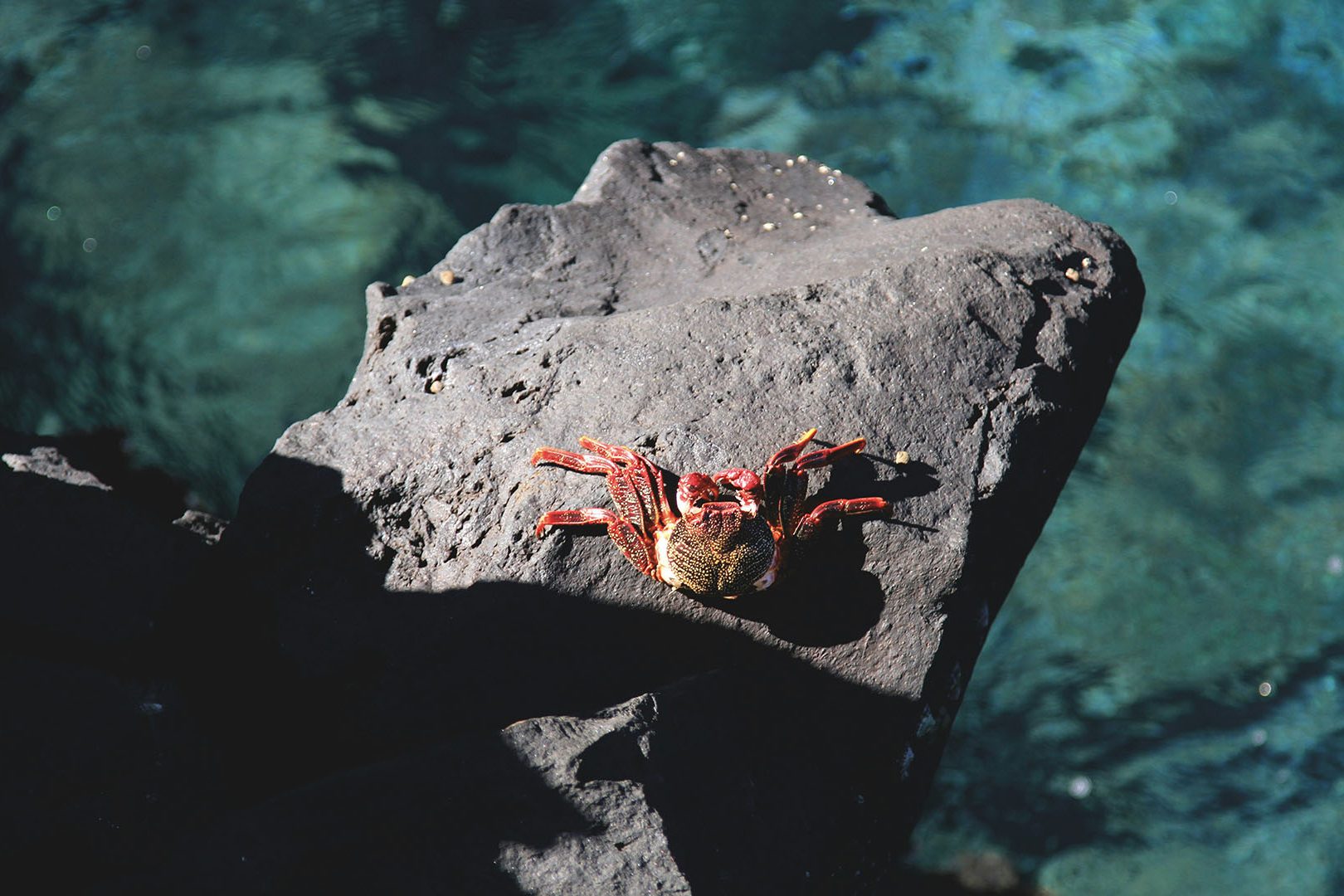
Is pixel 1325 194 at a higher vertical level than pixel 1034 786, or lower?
higher

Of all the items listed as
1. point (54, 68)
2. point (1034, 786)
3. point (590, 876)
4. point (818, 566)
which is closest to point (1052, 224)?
point (818, 566)

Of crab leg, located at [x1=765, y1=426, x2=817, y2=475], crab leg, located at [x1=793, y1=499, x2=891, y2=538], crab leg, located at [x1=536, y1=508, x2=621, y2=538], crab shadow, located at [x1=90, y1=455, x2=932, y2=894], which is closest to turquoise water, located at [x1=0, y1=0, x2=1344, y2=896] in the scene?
crab shadow, located at [x1=90, y1=455, x2=932, y2=894]

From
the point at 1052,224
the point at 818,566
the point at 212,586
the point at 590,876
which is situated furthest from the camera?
the point at 1052,224

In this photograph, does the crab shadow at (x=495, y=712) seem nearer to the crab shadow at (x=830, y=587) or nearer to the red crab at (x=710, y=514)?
the crab shadow at (x=830, y=587)

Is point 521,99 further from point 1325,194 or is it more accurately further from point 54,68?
point 1325,194

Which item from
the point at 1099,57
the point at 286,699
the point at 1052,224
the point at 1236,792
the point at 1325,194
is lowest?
the point at 1236,792

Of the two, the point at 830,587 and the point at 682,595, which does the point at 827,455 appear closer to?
the point at 830,587
